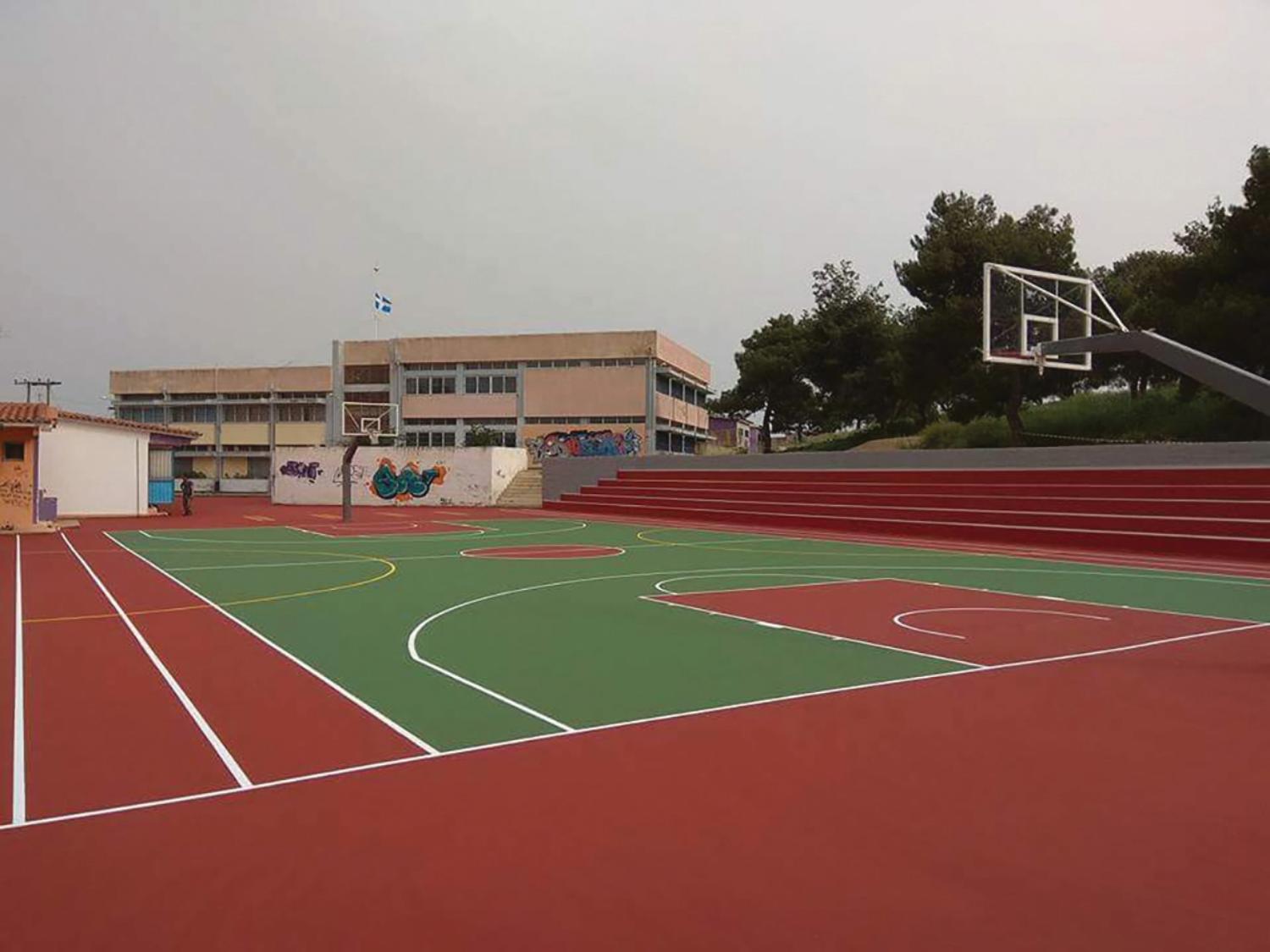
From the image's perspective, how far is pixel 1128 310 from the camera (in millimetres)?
29672

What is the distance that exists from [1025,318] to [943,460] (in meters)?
10.9

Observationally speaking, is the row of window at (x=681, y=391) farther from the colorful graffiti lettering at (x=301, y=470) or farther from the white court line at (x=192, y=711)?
the white court line at (x=192, y=711)

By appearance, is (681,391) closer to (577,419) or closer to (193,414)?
(577,419)

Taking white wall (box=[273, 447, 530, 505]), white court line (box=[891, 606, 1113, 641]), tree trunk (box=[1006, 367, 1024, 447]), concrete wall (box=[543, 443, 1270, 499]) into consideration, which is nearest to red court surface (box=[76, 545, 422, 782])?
white court line (box=[891, 606, 1113, 641])

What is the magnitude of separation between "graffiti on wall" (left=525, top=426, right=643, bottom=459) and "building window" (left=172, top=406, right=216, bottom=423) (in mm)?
25204

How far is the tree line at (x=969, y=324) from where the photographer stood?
2453 cm

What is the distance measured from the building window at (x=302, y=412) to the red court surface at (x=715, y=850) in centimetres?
5888

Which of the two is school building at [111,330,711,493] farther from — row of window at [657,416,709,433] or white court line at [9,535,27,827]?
white court line at [9,535,27,827]

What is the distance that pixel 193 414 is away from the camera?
63.1m

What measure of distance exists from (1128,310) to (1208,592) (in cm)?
2111

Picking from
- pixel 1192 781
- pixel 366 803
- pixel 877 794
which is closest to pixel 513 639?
pixel 366 803

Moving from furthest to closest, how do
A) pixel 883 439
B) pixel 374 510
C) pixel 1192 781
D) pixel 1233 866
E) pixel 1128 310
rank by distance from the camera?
pixel 883 439, pixel 374 510, pixel 1128 310, pixel 1192 781, pixel 1233 866

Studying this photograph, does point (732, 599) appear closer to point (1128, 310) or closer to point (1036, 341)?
point (1036, 341)

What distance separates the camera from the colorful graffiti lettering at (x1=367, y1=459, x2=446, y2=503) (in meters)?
37.5
